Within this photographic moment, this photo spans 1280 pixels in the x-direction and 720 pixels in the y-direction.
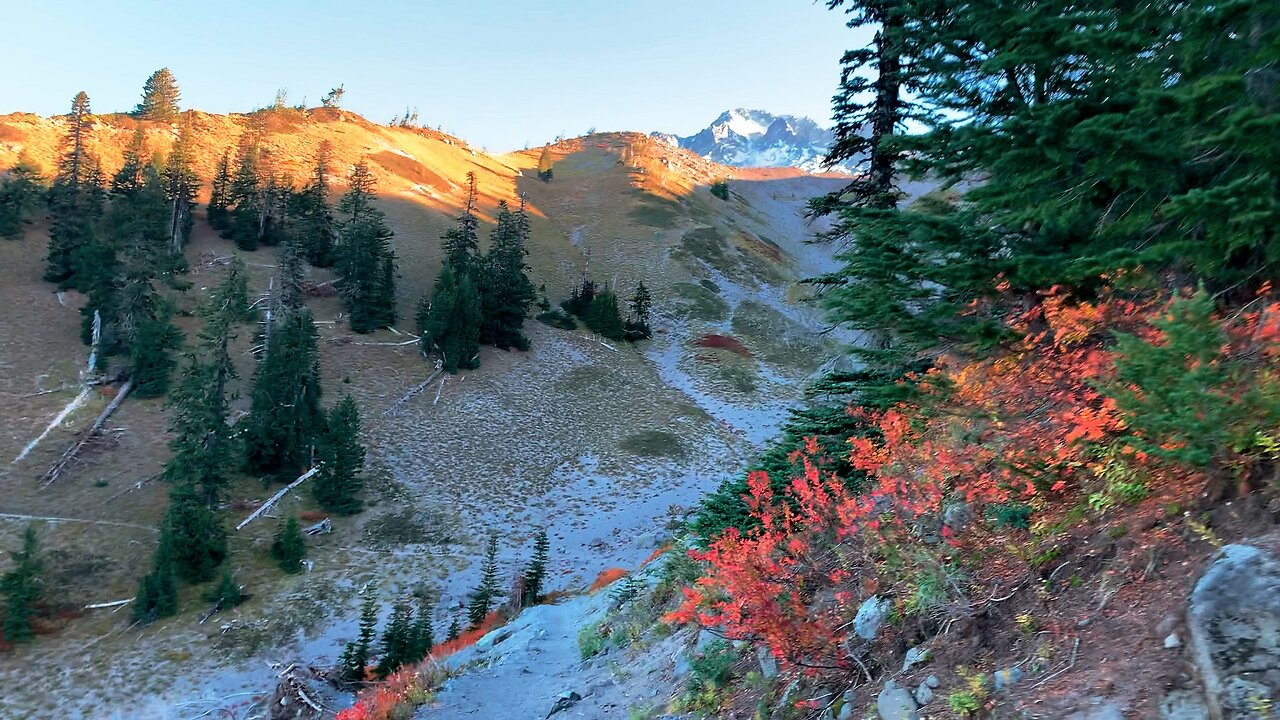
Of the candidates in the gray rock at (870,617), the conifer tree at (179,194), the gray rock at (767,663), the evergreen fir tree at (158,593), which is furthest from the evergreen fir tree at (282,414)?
the gray rock at (870,617)

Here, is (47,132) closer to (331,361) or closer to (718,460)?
(331,361)

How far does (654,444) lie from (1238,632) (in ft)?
107

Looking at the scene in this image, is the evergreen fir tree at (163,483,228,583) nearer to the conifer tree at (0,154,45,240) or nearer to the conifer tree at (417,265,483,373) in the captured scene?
the conifer tree at (417,265,483,373)

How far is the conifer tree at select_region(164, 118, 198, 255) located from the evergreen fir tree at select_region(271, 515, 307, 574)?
32.2 m

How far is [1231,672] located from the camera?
3490 millimetres

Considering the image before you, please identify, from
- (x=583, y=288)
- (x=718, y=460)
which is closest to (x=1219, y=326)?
(x=718, y=460)

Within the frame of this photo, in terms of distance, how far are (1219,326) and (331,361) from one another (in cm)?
4045

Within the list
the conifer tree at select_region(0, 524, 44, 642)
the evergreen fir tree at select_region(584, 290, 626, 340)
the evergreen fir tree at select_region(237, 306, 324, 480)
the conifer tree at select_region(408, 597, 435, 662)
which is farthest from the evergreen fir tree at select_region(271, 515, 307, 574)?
the evergreen fir tree at select_region(584, 290, 626, 340)

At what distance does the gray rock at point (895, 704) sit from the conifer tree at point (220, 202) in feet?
193

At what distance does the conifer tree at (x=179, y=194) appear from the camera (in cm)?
4534

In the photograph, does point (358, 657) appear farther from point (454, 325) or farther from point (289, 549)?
point (454, 325)

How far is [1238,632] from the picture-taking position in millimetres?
3562

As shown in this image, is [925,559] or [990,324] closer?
[925,559]

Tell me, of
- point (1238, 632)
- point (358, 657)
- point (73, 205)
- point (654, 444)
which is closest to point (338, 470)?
point (358, 657)
